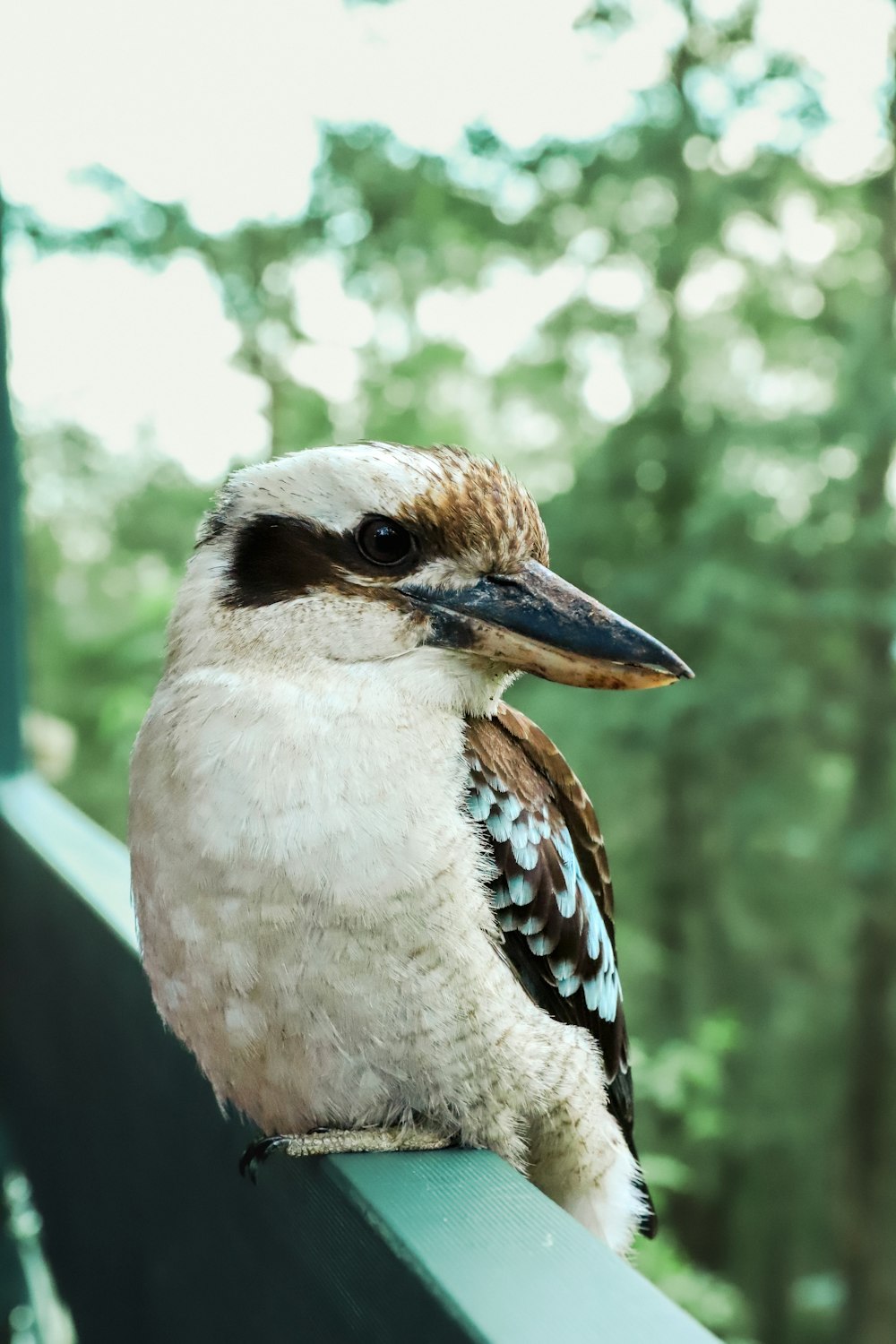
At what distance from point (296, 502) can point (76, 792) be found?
3603mm

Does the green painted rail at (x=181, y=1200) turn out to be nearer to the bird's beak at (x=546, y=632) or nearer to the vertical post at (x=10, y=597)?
the vertical post at (x=10, y=597)

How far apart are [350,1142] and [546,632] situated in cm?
34

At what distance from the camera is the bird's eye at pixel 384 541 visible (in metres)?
0.76

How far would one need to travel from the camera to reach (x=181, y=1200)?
1011 mm

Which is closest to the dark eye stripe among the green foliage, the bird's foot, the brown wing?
the brown wing

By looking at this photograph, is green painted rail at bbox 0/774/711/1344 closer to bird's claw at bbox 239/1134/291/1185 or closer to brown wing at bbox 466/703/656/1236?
bird's claw at bbox 239/1134/291/1185

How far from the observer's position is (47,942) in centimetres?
149

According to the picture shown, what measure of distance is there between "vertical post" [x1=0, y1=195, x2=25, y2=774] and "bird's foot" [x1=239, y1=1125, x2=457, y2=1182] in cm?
148

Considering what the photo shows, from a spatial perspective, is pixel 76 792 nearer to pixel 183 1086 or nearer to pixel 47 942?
pixel 47 942

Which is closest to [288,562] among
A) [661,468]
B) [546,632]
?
[546,632]

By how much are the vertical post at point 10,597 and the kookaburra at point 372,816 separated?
138 cm

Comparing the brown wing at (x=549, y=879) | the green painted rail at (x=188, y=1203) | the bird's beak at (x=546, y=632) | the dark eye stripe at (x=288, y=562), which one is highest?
the dark eye stripe at (x=288, y=562)

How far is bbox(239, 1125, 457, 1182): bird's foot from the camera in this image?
708 mm

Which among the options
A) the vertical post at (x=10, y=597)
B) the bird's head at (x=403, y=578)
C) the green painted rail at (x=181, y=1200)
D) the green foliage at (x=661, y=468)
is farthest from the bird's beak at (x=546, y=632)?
the green foliage at (x=661, y=468)
